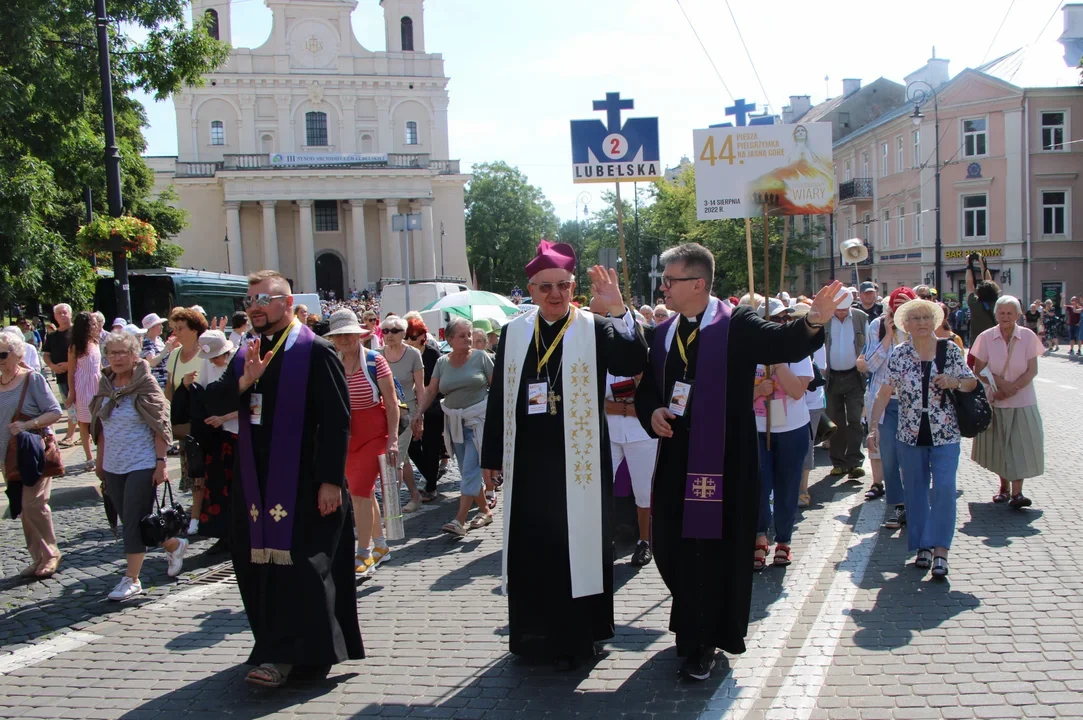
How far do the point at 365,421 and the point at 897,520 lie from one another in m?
4.22

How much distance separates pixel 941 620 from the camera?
5.28 meters

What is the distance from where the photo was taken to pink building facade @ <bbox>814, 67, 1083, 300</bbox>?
3756 centimetres

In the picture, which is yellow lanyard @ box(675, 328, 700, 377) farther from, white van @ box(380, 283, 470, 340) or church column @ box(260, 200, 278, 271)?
church column @ box(260, 200, 278, 271)

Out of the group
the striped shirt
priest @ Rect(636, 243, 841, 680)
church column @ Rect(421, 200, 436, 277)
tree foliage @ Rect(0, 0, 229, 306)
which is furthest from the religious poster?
church column @ Rect(421, 200, 436, 277)

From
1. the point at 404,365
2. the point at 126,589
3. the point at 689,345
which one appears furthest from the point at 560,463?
the point at 404,365

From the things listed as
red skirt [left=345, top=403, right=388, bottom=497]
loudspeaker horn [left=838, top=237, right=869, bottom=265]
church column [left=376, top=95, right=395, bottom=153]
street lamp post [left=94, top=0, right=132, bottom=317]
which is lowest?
red skirt [left=345, top=403, right=388, bottom=497]

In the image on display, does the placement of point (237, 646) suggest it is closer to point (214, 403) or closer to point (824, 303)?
point (214, 403)

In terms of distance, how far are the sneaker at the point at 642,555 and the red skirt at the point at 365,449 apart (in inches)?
77.3

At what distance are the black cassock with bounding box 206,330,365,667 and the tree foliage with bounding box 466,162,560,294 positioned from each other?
7963cm

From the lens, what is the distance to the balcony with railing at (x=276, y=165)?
199ft

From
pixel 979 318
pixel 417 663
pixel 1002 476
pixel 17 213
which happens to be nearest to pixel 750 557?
pixel 417 663

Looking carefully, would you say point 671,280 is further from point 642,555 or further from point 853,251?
point 853,251

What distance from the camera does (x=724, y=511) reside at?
4699 millimetres

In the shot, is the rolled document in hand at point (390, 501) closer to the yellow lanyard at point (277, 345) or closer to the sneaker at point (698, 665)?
the yellow lanyard at point (277, 345)
